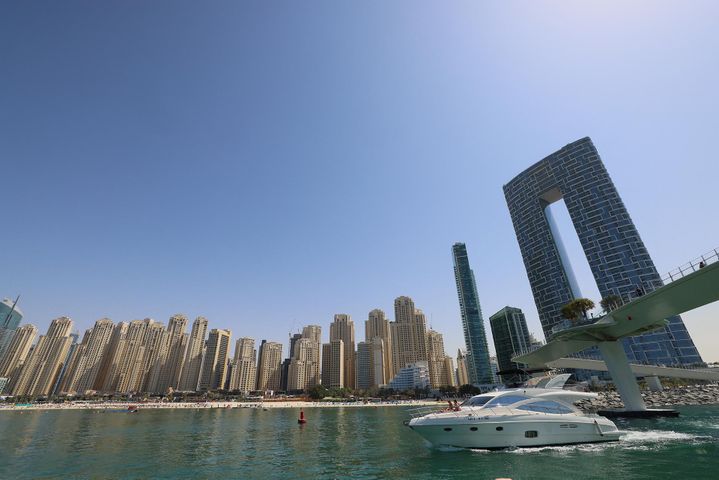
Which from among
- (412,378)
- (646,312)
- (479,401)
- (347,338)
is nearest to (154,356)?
(347,338)

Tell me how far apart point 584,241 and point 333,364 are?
133 m

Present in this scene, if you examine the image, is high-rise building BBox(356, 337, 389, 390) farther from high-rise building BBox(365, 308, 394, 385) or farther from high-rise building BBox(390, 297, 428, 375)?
high-rise building BBox(390, 297, 428, 375)

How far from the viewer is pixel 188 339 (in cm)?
17275

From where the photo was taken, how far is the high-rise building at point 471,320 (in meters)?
170

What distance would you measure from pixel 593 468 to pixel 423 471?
8507mm

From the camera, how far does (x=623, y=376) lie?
36875 mm

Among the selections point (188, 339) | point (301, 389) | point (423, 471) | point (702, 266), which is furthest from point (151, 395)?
point (702, 266)

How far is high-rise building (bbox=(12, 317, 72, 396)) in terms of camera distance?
151 meters

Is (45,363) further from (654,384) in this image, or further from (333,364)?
(654,384)

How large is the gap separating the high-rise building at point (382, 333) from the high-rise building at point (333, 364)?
19.6 meters

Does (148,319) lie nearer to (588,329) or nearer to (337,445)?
(337,445)

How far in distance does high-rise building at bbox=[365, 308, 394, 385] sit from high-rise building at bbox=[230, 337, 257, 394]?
223 feet

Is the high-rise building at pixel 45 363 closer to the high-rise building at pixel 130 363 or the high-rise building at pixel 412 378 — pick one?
the high-rise building at pixel 130 363

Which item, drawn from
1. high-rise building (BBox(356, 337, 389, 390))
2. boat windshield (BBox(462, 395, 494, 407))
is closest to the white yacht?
boat windshield (BBox(462, 395, 494, 407))
